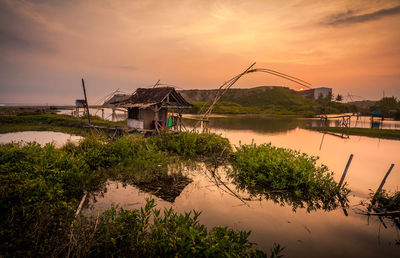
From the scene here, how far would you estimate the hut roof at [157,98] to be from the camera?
1603 centimetres

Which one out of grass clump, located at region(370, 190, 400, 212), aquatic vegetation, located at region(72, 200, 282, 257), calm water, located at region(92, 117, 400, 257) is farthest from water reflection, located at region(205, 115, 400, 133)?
aquatic vegetation, located at region(72, 200, 282, 257)

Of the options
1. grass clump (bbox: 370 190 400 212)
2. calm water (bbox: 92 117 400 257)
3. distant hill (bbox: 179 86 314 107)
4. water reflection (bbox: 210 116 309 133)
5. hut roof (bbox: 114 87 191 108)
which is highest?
distant hill (bbox: 179 86 314 107)

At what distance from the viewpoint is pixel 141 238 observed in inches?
132

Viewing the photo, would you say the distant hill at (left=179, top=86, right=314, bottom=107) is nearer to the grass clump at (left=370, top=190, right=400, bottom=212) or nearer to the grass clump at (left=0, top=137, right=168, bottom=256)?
the grass clump at (left=0, top=137, right=168, bottom=256)

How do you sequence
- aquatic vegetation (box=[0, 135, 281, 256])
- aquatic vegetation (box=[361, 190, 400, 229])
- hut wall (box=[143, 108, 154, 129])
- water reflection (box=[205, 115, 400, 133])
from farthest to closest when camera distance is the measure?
water reflection (box=[205, 115, 400, 133])
hut wall (box=[143, 108, 154, 129])
aquatic vegetation (box=[361, 190, 400, 229])
aquatic vegetation (box=[0, 135, 281, 256])

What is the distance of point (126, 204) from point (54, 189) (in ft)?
6.94

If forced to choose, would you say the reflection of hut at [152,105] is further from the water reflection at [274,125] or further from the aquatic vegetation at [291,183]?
the water reflection at [274,125]

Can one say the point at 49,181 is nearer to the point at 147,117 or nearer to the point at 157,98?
the point at 157,98

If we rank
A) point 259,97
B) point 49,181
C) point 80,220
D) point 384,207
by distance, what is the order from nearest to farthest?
point 80,220 < point 49,181 < point 384,207 < point 259,97

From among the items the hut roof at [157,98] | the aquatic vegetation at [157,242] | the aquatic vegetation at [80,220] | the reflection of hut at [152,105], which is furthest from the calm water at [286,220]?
the reflection of hut at [152,105]

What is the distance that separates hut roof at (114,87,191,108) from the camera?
1603 centimetres

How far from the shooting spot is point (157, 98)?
16.1 m

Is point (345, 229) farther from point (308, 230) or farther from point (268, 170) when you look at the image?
point (268, 170)

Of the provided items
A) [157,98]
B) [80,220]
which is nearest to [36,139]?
[157,98]
